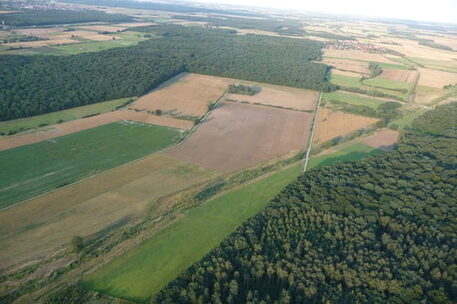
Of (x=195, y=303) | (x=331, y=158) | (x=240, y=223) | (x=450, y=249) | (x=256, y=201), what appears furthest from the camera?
(x=331, y=158)

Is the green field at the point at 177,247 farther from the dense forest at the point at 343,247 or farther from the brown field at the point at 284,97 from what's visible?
the brown field at the point at 284,97

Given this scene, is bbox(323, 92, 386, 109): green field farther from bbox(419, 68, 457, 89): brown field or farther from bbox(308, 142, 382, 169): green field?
bbox(419, 68, 457, 89): brown field

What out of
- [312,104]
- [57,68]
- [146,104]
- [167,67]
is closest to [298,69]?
[312,104]

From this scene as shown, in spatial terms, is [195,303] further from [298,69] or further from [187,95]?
[298,69]

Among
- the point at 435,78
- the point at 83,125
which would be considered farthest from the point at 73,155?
the point at 435,78

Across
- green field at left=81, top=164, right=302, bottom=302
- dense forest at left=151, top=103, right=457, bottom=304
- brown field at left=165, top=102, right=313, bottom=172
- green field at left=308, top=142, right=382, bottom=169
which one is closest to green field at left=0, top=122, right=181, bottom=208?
brown field at left=165, top=102, right=313, bottom=172

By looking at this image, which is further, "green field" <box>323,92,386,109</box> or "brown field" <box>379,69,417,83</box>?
"brown field" <box>379,69,417,83</box>

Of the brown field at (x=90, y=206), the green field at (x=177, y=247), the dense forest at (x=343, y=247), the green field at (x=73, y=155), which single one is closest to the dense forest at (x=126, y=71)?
the green field at (x=73, y=155)
